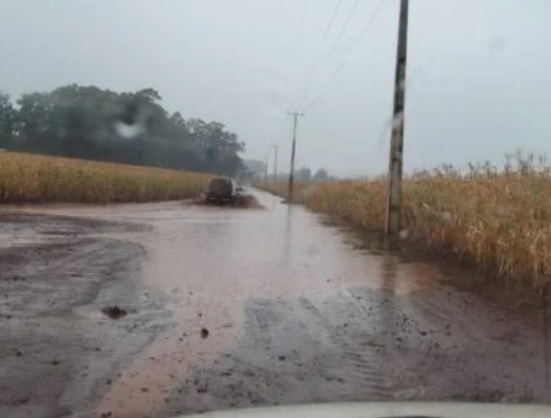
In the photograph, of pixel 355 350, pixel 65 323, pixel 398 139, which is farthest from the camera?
pixel 398 139

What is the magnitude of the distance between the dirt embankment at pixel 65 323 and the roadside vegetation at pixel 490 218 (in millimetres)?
5335

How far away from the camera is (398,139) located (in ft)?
56.0

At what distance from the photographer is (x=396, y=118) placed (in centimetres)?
1723

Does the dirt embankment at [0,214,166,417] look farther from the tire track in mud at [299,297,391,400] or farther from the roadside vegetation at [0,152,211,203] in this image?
the roadside vegetation at [0,152,211,203]

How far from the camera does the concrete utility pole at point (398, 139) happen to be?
55.7ft

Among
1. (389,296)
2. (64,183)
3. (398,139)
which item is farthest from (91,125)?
(389,296)

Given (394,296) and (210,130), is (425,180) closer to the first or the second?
(394,296)

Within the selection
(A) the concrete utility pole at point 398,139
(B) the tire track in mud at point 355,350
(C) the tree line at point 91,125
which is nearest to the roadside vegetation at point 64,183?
(A) the concrete utility pole at point 398,139

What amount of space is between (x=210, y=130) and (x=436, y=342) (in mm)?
160769

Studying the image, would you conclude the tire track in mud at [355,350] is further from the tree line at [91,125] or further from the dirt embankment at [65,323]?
the tree line at [91,125]

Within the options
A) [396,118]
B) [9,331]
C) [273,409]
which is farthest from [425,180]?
[273,409]

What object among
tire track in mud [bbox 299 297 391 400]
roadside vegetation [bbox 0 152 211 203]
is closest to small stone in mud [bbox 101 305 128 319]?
tire track in mud [bbox 299 297 391 400]

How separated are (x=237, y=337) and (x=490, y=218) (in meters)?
6.48

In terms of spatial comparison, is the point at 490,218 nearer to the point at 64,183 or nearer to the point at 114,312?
the point at 114,312
